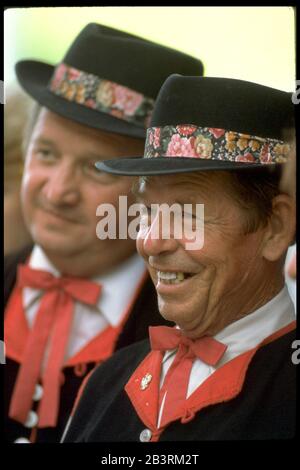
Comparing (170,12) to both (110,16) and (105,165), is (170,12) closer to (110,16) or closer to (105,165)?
(110,16)

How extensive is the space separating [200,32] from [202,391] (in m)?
0.85

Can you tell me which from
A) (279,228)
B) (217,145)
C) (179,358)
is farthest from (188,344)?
(217,145)

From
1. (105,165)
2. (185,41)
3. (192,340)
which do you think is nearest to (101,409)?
(192,340)

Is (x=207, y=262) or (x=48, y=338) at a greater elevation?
(x=207, y=262)

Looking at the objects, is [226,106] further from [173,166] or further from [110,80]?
[110,80]

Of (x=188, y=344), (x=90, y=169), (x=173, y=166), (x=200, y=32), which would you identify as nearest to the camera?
(x=173, y=166)

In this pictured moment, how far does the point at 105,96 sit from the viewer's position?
6.38ft

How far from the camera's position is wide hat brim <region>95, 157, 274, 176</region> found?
1.52 metres

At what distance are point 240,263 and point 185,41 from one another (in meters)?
0.61

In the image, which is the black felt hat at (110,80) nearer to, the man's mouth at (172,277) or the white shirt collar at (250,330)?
the man's mouth at (172,277)

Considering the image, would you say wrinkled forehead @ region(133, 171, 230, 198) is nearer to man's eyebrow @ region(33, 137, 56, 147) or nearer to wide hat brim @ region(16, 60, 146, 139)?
wide hat brim @ region(16, 60, 146, 139)

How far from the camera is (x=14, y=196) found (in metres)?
2.24

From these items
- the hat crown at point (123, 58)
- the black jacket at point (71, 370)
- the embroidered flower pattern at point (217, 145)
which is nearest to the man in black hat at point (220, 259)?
the embroidered flower pattern at point (217, 145)

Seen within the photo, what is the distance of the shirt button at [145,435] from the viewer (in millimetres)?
1644
